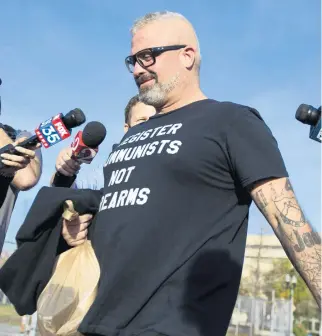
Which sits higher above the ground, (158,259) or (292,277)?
(292,277)

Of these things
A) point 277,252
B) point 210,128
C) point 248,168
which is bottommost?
point 248,168

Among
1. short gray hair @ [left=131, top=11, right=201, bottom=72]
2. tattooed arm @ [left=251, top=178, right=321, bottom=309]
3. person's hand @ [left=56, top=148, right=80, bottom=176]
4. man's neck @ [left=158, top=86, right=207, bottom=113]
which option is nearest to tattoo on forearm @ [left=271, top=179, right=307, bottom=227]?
tattooed arm @ [left=251, top=178, right=321, bottom=309]

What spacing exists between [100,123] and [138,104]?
281 mm

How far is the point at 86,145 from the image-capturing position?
10.3 feet

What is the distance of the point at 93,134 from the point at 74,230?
0.69 metres

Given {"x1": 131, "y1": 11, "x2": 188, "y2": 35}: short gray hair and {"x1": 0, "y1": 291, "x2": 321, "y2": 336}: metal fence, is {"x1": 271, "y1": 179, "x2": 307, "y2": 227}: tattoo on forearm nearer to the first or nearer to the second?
{"x1": 131, "y1": 11, "x2": 188, "y2": 35}: short gray hair

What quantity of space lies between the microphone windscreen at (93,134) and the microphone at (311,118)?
1.53 metres

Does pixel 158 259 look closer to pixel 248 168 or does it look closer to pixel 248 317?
pixel 248 168

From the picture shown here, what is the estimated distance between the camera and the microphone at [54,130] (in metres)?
2.93

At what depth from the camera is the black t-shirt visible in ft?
6.79

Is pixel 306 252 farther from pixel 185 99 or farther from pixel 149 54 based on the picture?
pixel 149 54

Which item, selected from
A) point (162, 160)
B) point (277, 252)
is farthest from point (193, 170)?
point (277, 252)

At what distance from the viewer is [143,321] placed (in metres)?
2.06

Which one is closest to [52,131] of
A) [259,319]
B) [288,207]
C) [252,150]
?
[252,150]
